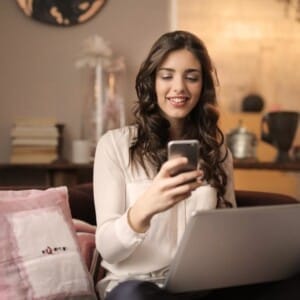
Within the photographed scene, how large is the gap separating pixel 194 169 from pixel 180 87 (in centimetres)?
35

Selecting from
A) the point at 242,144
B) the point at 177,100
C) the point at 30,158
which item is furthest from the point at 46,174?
the point at 177,100

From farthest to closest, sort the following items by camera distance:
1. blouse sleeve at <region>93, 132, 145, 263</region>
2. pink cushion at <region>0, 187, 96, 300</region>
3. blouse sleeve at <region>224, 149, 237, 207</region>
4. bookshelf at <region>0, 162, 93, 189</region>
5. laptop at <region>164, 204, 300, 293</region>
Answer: bookshelf at <region>0, 162, 93, 189</region>, blouse sleeve at <region>224, 149, 237, 207</region>, pink cushion at <region>0, 187, 96, 300</region>, blouse sleeve at <region>93, 132, 145, 263</region>, laptop at <region>164, 204, 300, 293</region>

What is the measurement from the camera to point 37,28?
9.86 feet

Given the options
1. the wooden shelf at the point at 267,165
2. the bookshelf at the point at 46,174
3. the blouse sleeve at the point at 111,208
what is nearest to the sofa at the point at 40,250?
the blouse sleeve at the point at 111,208

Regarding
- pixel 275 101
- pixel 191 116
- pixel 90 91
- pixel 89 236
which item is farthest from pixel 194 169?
pixel 275 101

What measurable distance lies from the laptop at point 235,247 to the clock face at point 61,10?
2.19m

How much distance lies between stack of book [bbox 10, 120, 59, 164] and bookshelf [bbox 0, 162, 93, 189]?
0.05m

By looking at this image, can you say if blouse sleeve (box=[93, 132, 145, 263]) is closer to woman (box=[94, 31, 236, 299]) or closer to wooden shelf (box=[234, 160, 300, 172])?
woman (box=[94, 31, 236, 299])

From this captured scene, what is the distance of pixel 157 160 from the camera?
136cm

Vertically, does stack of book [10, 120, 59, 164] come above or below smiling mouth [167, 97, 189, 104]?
below

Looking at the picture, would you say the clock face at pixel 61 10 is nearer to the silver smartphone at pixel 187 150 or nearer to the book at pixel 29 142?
the book at pixel 29 142

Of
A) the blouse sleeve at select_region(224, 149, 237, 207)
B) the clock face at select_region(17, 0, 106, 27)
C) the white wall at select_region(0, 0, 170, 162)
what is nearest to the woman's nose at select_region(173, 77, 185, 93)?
the blouse sleeve at select_region(224, 149, 237, 207)

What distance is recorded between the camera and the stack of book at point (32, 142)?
2.82m

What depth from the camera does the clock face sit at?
2.96 meters
